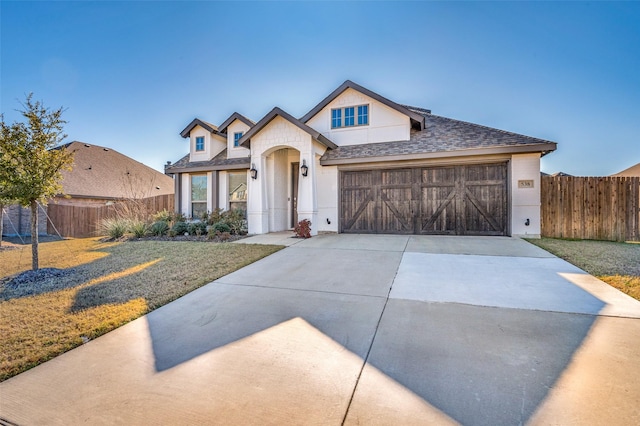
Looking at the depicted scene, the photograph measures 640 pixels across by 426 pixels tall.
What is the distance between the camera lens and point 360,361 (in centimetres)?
237

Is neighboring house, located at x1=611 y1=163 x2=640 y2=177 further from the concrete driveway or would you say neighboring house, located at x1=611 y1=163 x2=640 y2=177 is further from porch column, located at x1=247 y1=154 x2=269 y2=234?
porch column, located at x1=247 y1=154 x2=269 y2=234

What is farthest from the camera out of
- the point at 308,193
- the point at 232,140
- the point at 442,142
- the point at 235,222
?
the point at 232,140

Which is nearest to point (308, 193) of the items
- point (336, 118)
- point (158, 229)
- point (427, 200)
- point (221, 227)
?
point (221, 227)

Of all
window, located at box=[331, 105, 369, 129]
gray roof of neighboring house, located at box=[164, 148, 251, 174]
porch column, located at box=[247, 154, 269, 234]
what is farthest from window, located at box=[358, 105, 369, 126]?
gray roof of neighboring house, located at box=[164, 148, 251, 174]

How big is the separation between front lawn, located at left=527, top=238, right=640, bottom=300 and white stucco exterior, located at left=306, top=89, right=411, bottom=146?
230 inches

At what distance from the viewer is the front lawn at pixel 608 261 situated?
168 inches

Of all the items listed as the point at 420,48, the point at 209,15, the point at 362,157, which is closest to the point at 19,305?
the point at 362,157

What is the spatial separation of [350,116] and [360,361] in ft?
34.2

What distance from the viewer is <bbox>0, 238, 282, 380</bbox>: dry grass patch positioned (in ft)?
9.19

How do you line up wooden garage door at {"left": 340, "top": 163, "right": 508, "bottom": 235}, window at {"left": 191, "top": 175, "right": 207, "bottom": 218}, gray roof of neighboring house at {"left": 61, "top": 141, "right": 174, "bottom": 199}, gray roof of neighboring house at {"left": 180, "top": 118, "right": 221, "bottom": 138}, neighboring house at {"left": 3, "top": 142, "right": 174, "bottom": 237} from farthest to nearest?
gray roof of neighboring house at {"left": 61, "top": 141, "right": 174, "bottom": 199} → neighboring house at {"left": 3, "top": 142, "right": 174, "bottom": 237} → gray roof of neighboring house at {"left": 180, "top": 118, "right": 221, "bottom": 138} → window at {"left": 191, "top": 175, "right": 207, "bottom": 218} → wooden garage door at {"left": 340, "top": 163, "right": 508, "bottom": 235}

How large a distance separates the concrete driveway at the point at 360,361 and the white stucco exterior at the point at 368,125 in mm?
7681

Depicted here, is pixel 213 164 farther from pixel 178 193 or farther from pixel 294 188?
pixel 294 188

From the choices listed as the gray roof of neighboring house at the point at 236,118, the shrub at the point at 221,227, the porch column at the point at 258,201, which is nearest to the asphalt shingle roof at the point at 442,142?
the porch column at the point at 258,201

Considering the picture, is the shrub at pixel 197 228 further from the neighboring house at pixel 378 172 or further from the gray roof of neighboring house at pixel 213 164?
the gray roof of neighboring house at pixel 213 164
